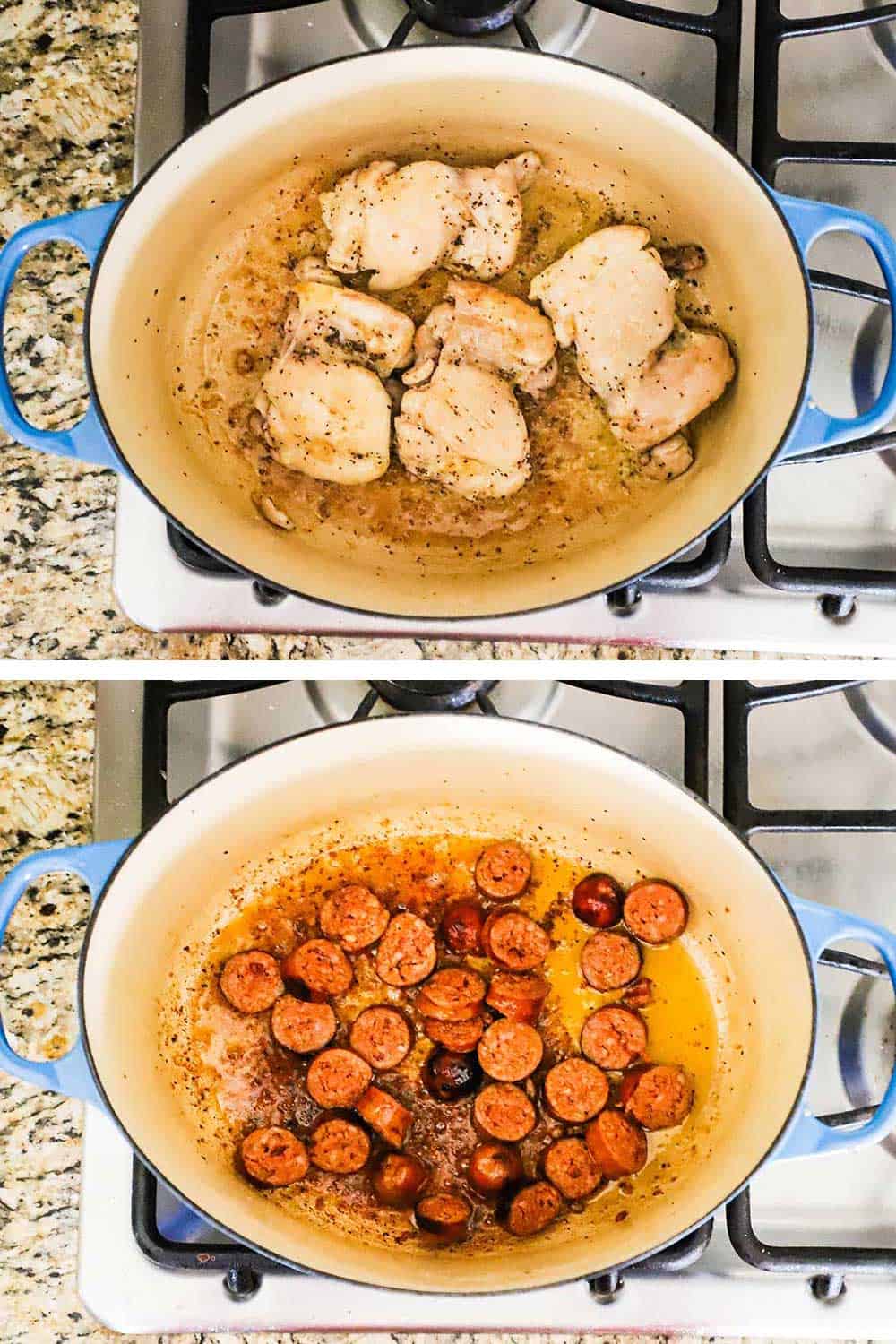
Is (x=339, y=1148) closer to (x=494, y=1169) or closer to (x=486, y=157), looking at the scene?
(x=494, y=1169)

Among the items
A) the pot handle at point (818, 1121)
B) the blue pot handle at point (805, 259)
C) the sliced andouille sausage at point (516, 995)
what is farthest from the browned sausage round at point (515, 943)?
the blue pot handle at point (805, 259)

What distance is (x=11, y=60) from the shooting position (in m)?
0.88

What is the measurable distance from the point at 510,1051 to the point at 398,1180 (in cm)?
12

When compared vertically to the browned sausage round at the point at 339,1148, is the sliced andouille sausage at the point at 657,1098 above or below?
above

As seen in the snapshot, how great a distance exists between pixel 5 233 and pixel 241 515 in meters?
0.26

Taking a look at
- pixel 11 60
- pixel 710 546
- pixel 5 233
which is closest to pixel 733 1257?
pixel 710 546

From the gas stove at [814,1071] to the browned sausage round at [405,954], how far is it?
0.18 meters

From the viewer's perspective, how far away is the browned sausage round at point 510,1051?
93cm

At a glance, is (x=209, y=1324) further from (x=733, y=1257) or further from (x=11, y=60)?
(x=11, y=60)

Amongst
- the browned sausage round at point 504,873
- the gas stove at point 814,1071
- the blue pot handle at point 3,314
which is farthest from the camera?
the browned sausage round at point 504,873

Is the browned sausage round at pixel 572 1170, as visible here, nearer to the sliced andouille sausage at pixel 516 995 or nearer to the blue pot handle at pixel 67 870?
the sliced andouille sausage at pixel 516 995

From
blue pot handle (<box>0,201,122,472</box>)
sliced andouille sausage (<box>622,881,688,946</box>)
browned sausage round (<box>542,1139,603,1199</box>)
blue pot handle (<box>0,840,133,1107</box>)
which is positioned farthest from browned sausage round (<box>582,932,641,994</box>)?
blue pot handle (<box>0,201,122,472</box>)

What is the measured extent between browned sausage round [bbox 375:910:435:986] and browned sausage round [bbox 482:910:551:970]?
1.8 inches

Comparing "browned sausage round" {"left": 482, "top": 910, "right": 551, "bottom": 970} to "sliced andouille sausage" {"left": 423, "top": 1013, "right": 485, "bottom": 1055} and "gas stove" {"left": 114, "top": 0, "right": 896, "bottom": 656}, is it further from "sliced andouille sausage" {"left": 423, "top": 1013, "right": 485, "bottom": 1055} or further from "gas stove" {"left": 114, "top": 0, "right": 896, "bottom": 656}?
"gas stove" {"left": 114, "top": 0, "right": 896, "bottom": 656}
